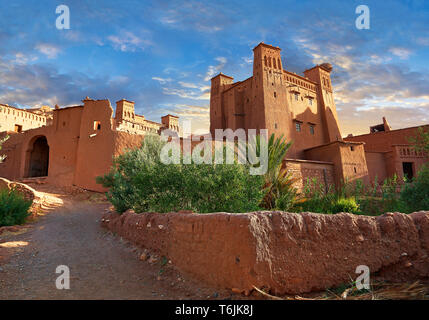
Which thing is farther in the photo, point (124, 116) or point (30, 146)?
point (124, 116)

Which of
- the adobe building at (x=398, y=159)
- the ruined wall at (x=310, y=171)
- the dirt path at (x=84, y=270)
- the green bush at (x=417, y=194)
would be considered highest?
the adobe building at (x=398, y=159)

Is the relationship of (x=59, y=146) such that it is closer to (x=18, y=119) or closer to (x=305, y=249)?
(x=18, y=119)

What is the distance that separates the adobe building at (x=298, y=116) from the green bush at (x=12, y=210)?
14165 mm

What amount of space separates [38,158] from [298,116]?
24.6 m

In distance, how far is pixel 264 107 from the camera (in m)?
21.8

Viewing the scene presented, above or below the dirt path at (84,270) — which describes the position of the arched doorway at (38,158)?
above

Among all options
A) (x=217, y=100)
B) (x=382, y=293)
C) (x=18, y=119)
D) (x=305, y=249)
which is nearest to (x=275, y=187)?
(x=305, y=249)

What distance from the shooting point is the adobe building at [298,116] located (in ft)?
64.9

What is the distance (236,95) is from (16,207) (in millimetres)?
20204

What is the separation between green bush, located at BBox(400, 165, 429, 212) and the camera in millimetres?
10164

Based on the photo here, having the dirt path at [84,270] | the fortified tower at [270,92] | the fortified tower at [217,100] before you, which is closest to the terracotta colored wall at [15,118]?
the fortified tower at [217,100]

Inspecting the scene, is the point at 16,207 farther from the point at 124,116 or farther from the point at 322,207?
the point at 124,116

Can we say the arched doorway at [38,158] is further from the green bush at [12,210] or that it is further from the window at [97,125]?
Answer: the green bush at [12,210]
